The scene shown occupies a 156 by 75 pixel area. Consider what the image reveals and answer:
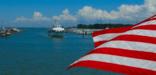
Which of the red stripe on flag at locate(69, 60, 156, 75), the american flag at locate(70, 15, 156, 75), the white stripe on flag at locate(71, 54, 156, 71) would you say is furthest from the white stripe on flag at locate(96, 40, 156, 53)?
the red stripe on flag at locate(69, 60, 156, 75)

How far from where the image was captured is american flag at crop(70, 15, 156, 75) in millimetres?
4993

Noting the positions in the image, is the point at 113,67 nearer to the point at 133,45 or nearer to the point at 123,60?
the point at 123,60

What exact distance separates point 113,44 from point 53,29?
12950 centimetres

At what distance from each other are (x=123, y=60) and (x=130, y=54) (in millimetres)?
100

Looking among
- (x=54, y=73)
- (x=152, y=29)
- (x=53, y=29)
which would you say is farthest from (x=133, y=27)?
(x=53, y=29)

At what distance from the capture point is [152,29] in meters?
5.20

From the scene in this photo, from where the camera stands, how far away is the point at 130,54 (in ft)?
16.7

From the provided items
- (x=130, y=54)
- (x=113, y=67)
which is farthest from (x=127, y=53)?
(x=113, y=67)

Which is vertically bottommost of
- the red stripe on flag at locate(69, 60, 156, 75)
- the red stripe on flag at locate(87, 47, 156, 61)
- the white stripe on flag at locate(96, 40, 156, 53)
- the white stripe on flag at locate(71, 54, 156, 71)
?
the red stripe on flag at locate(69, 60, 156, 75)

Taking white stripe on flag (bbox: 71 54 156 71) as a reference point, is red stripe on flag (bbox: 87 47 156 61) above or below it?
above

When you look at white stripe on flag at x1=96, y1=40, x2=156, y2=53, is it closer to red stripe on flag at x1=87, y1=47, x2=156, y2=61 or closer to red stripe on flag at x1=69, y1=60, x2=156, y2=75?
red stripe on flag at x1=87, y1=47, x2=156, y2=61

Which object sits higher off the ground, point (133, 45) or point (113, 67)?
point (133, 45)

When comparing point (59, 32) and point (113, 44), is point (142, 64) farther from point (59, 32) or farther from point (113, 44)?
point (59, 32)

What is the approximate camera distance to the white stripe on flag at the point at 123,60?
496 cm
